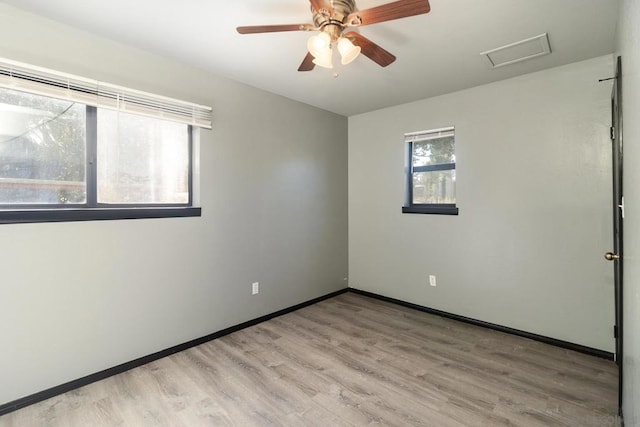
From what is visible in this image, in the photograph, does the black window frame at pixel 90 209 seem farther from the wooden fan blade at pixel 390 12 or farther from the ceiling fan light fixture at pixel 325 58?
the wooden fan blade at pixel 390 12

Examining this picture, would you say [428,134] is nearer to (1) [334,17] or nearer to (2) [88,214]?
(1) [334,17]

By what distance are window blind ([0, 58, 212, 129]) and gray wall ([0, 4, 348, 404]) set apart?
0.08 metres

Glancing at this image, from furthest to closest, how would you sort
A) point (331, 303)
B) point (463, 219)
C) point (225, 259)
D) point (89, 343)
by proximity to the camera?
point (331, 303)
point (463, 219)
point (225, 259)
point (89, 343)

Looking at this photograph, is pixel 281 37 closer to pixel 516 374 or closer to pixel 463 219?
pixel 463 219

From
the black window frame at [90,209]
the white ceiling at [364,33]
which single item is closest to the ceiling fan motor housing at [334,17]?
the white ceiling at [364,33]

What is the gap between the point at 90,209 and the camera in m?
2.20

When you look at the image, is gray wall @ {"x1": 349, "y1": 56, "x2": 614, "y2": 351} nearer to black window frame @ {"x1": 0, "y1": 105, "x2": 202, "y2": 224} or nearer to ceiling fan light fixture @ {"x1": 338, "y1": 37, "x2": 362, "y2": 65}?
ceiling fan light fixture @ {"x1": 338, "y1": 37, "x2": 362, "y2": 65}

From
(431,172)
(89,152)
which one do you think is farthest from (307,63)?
(431,172)

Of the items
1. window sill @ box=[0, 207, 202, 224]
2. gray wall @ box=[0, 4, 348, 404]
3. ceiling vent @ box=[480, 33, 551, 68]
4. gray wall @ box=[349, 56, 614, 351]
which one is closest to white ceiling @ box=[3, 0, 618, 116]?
ceiling vent @ box=[480, 33, 551, 68]

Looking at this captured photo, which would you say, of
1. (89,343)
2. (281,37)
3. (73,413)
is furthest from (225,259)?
(281,37)

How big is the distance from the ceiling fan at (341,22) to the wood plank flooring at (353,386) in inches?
85.1

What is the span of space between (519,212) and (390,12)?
2.32m

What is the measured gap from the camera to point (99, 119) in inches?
89.1

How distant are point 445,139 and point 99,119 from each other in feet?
10.9
